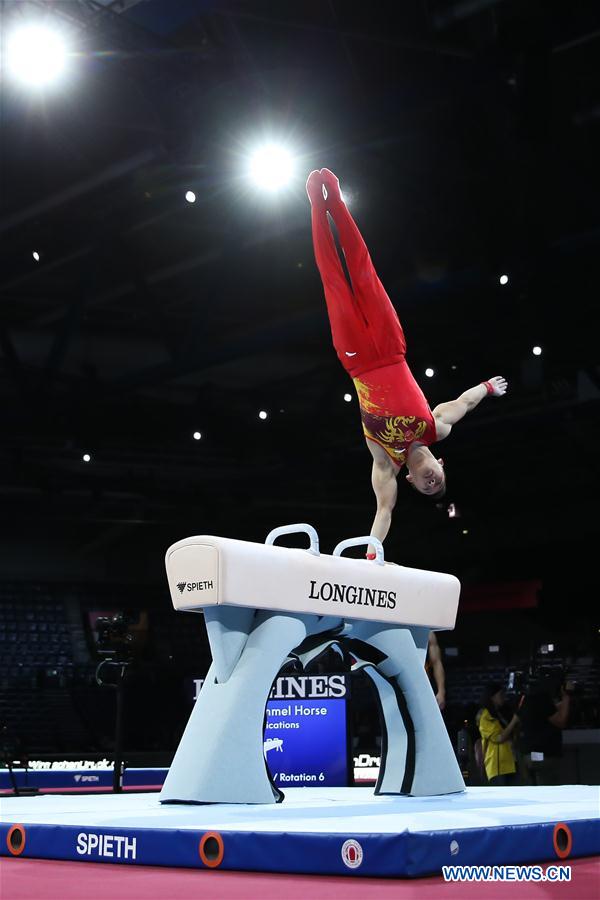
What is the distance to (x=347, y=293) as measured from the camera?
5234mm

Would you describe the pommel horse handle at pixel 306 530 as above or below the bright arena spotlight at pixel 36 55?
below

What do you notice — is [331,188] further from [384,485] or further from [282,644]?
[282,644]

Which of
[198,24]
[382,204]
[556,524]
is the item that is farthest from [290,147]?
[556,524]

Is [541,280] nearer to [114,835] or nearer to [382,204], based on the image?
[382,204]

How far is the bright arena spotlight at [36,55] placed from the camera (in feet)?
24.9

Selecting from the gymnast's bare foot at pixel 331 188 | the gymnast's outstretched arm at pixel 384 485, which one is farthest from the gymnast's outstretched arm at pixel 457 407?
the gymnast's bare foot at pixel 331 188

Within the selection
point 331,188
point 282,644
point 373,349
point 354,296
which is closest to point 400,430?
point 373,349

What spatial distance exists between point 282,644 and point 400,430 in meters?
1.47

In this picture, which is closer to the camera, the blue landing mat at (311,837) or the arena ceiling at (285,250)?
the blue landing mat at (311,837)

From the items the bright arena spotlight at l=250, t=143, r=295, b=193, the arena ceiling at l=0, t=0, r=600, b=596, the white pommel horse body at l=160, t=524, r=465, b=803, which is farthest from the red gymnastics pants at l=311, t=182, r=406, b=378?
the bright arena spotlight at l=250, t=143, r=295, b=193

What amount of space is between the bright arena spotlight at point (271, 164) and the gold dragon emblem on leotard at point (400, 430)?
14.4ft

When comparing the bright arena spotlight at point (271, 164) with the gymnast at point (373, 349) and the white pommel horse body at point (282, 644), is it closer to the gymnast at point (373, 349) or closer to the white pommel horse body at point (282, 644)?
the gymnast at point (373, 349)

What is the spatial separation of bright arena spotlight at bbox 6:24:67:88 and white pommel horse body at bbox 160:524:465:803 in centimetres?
493

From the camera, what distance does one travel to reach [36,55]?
775 centimetres
